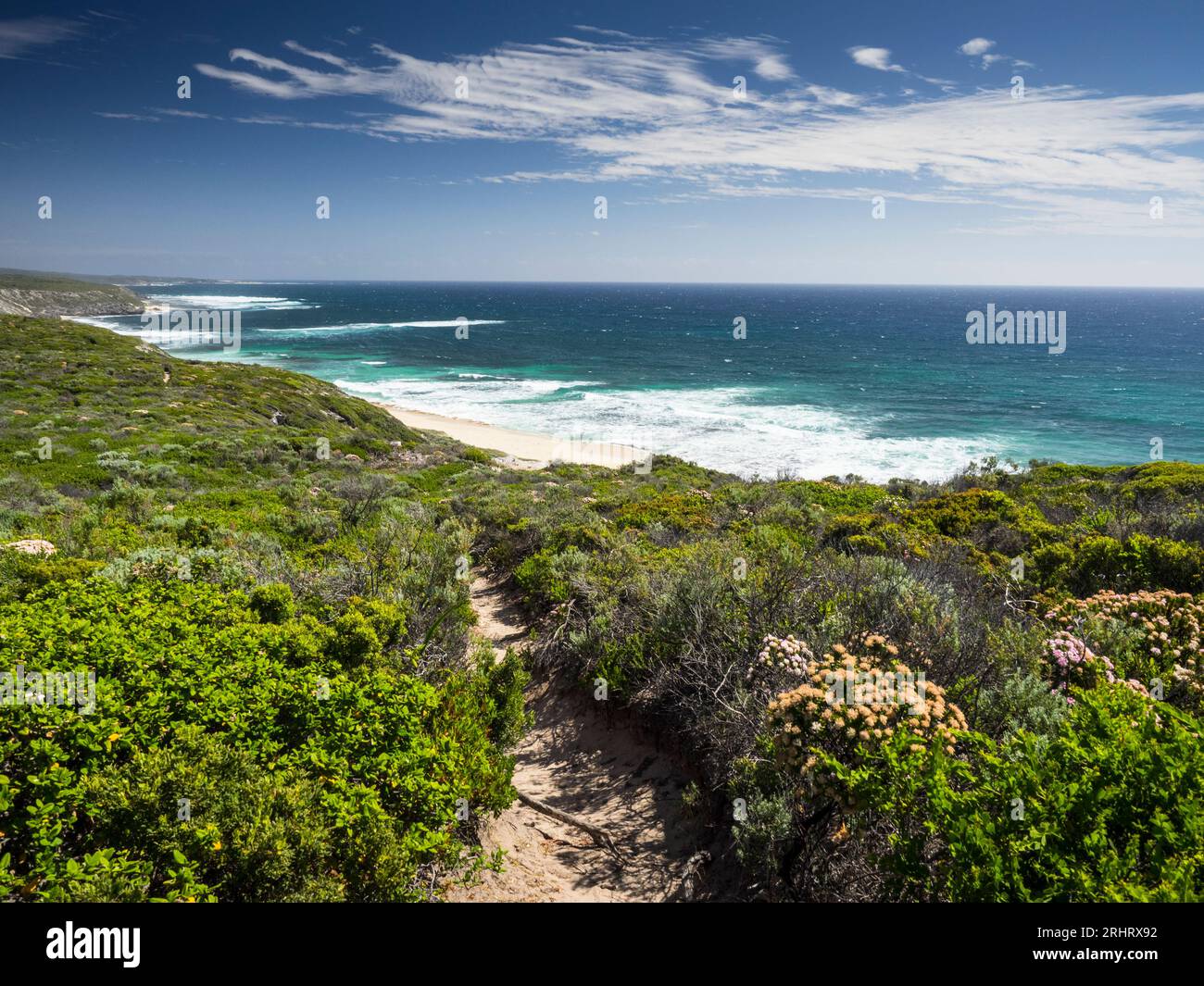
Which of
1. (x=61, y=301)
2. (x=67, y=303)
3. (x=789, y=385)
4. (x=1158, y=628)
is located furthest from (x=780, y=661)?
(x=61, y=301)

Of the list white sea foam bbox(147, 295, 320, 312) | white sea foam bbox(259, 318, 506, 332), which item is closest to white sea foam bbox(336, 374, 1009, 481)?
white sea foam bbox(259, 318, 506, 332)

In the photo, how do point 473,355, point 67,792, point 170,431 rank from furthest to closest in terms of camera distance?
point 473,355 → point 170,431 → point 67,792

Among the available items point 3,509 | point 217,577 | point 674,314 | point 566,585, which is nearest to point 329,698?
point 217,577

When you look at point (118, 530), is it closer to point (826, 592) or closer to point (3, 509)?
point (3, 509)

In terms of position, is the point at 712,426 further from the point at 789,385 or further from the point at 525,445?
the point at 789,385

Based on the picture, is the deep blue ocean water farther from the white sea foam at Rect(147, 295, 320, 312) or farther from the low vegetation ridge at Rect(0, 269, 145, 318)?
the white sea foam at Rect(147, 295, 320, 312)

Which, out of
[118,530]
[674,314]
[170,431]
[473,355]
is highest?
[674,314]

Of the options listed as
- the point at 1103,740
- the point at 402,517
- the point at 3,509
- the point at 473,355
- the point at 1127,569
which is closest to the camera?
the point at 1103,740

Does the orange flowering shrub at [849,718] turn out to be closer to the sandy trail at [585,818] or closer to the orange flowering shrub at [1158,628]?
the sandy trail at [585,818]
